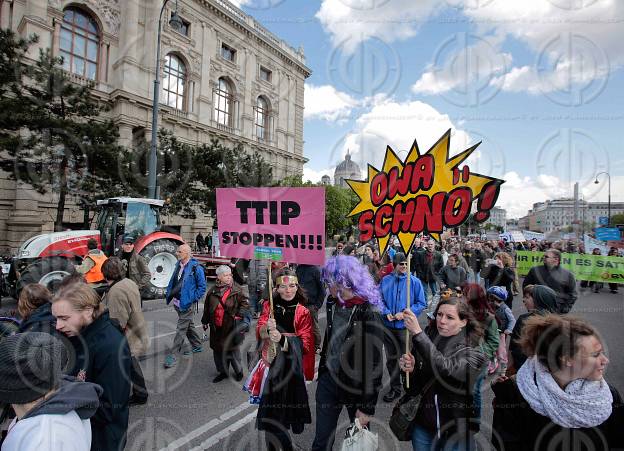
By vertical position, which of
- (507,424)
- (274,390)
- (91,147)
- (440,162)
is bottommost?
(274,390)

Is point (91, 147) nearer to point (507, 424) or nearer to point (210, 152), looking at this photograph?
point (210, 152)

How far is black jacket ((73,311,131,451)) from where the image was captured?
1.92m

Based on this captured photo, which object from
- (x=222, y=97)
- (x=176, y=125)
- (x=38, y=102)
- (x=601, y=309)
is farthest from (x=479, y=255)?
(x=222, y=97)

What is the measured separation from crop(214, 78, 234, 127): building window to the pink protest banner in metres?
31.5

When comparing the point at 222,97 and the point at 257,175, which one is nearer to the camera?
the point at 257,175

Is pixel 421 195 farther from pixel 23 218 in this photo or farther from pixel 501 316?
pixel 23 218

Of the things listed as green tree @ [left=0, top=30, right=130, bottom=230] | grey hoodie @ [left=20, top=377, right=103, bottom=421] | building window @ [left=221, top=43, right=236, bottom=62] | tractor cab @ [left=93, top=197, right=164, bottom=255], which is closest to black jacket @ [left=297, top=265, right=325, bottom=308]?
grey hoodie @ [left=20, top=377, right=103, bottom=421]

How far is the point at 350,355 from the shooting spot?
8.57ft

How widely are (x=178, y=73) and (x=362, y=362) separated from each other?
107 feet

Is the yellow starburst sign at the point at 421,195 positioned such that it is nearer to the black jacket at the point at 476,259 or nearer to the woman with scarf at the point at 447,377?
the woman with scarf at the point at 447,377

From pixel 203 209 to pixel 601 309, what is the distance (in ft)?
65.0

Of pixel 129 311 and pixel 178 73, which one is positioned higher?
pixel 178 73

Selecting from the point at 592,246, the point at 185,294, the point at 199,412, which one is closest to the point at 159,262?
the point at 185,294

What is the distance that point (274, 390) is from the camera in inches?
106
